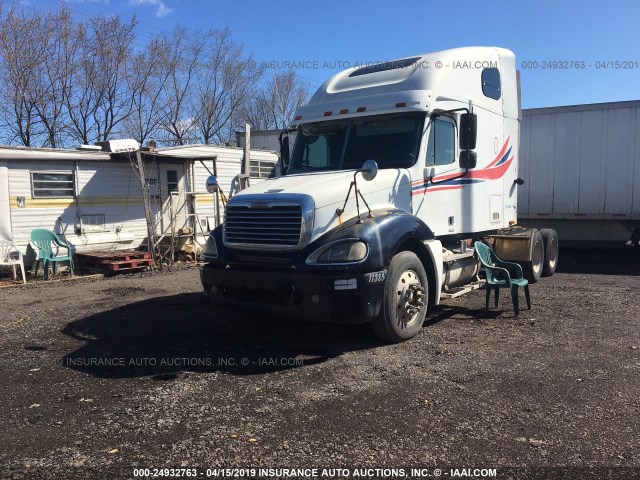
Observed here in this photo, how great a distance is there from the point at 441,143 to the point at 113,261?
7994 millimetres

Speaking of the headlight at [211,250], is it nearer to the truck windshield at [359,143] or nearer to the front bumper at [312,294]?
the front bumper at [312,294]

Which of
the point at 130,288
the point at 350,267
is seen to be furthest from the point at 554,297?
the point at 130,288

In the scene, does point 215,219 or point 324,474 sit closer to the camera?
point 324,474

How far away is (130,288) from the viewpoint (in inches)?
393

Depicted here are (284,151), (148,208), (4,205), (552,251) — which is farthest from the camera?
(148,208)

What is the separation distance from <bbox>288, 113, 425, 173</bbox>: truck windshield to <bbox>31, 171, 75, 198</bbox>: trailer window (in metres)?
7.33

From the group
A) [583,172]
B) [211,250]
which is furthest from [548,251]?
[211,250]

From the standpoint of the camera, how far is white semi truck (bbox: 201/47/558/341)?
17.7ft

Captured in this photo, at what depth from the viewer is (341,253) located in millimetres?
5309

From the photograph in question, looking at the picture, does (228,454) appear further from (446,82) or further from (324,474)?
(446,82)

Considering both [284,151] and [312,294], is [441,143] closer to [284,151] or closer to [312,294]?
[284,151]

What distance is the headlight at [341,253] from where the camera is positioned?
528cm

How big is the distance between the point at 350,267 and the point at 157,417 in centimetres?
A: 221

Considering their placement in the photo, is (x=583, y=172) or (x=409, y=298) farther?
(x=583, y=172)
